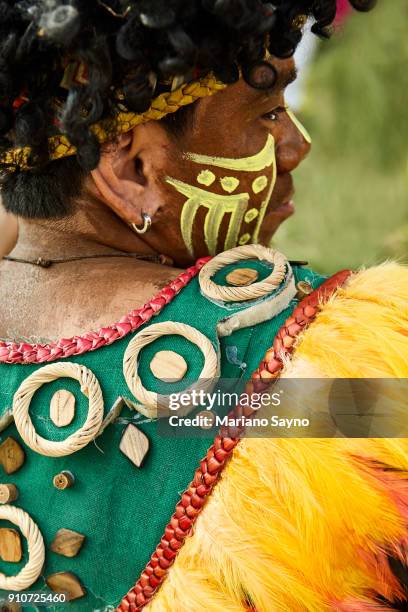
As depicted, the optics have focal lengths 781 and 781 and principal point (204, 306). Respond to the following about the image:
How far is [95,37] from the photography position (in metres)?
1.35

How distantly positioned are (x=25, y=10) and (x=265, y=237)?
858mm

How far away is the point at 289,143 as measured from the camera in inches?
72.9

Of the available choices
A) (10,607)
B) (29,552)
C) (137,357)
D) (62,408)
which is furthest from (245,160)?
(10,607)

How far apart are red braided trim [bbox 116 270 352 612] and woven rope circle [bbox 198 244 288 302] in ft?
0.28

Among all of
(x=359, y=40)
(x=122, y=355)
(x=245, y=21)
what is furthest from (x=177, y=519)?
(x=359, y=40)

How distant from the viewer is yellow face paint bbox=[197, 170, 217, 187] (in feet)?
5.71

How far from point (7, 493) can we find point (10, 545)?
10 cm

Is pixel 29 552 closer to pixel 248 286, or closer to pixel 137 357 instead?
pixel 137 357

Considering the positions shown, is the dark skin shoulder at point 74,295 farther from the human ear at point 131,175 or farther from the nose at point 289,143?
the nose at point 289,143

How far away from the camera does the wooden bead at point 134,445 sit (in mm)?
1440

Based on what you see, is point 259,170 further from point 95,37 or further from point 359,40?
point 359,40

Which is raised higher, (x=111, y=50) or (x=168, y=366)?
(x=111, y=50)

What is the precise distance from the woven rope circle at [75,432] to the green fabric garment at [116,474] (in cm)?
2

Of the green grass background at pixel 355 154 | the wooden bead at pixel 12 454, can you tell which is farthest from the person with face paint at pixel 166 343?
the green grass background at pixel 355 154
